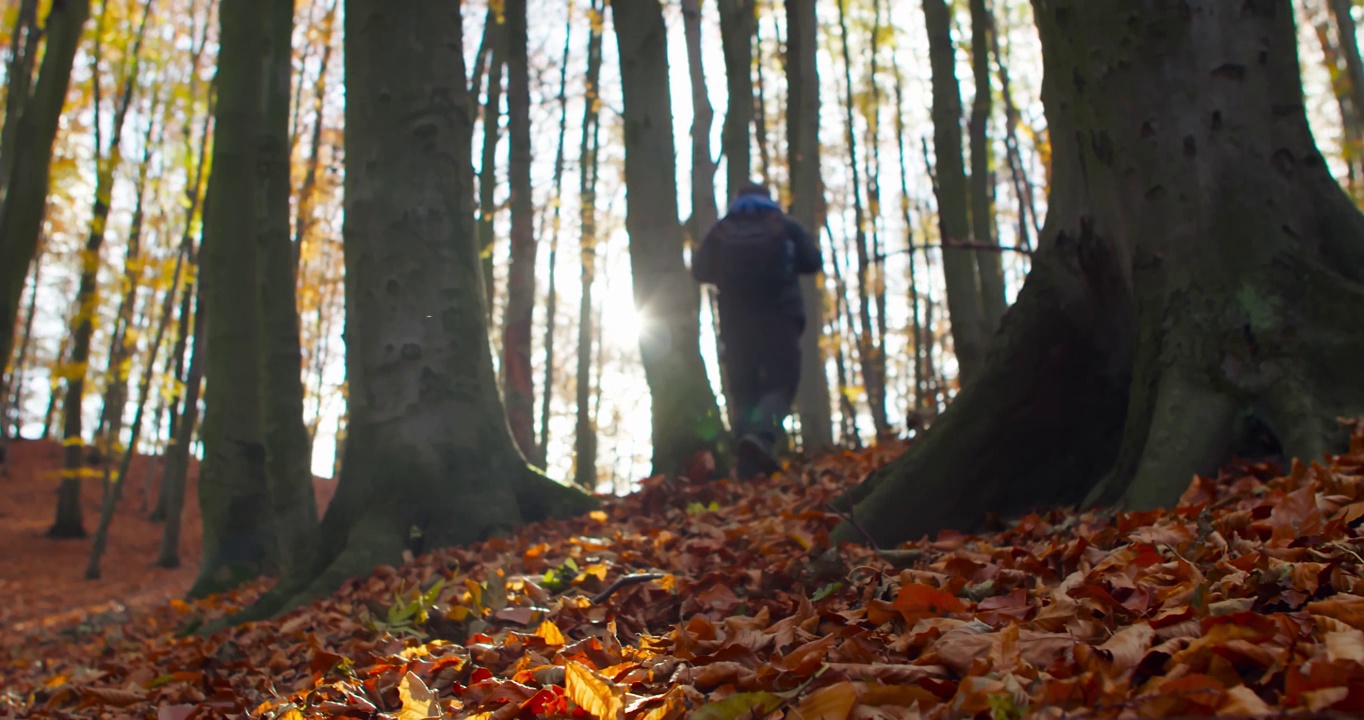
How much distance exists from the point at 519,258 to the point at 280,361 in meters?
4.01

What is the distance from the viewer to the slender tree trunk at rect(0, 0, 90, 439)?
4.72 metres

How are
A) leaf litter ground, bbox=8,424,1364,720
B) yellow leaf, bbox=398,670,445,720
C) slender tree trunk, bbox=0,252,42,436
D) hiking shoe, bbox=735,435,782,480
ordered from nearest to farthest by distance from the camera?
leaf litter ground, bbox=8,424,1364,720
yellow leaf, bbox=398,670,445,720
hiking shoe, bbox=735,435,782,480
slender tree trunk, bbox=0,252,42,436

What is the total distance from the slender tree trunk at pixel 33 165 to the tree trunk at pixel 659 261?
134 inches

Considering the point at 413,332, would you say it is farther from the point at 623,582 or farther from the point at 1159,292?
the point at 1159,292

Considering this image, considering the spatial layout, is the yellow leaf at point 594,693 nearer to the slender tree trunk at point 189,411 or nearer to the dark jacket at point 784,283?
the dark jacket at point 784,283

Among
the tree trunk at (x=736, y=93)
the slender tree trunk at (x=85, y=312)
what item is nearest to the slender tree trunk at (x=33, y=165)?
the tree trunk at (x=736, y=93)

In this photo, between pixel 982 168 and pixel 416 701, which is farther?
pixel 982 168

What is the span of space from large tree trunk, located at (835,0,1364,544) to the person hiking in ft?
9.12

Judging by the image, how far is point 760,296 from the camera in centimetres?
620

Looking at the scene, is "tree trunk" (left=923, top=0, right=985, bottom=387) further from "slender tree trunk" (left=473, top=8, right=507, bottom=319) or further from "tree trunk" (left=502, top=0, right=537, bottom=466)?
"slender tree trunk" (left=473, top=8, right=507, bottom=319)

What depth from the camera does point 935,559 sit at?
2.59 metres

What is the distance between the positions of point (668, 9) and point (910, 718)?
40.4 ft

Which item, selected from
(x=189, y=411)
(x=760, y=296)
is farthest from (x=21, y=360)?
(x=760, y=296)

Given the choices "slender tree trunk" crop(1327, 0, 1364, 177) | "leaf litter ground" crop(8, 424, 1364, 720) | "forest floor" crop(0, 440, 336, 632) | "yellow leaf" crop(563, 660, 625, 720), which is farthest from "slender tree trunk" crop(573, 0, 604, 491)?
"yellow leaf" crop(563, 660, 625, 720)
